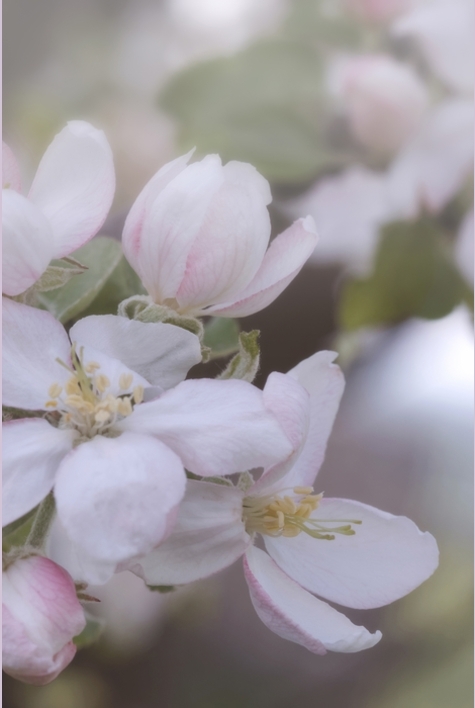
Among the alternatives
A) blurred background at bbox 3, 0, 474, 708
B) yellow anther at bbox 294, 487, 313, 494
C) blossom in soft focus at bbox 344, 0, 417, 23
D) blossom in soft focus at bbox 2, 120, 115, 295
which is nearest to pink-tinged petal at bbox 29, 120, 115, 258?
blossom in soft focus at bbox 2, 120, 115, 295

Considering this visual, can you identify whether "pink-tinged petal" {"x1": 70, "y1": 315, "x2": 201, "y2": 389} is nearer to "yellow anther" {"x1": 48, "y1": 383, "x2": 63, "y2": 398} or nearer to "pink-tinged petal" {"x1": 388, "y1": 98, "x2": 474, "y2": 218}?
"yellow anther" {"x1": 48, "y1": 383, "x2": 63, "y2": 398}

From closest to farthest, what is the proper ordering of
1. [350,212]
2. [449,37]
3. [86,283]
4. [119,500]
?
1. [119,500]
2. [86,283]
3. [449,37]
4. [350,212]

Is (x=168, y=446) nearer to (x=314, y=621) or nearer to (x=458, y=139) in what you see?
(x=314, y=621)

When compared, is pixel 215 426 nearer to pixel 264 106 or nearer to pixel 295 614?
pixel 295 614

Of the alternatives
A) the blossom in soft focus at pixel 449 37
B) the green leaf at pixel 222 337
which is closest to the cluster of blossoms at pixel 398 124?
the blossom in soft focus at pixel 449 37

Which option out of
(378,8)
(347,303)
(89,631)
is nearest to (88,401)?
(89,631)

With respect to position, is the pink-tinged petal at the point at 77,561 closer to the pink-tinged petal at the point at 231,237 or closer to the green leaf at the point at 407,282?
the pink-tinged petal at the point at 231,237
